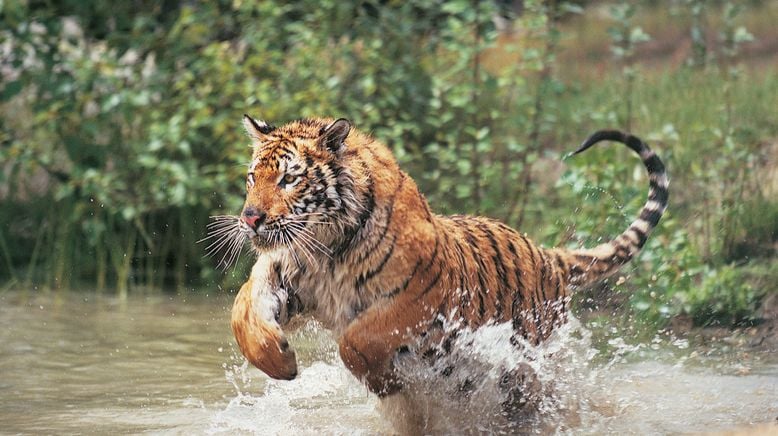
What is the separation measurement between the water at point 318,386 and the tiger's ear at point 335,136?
2.07 ft

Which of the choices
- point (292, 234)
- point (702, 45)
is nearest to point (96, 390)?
point (292, 234)

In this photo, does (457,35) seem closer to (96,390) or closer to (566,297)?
(566,297)

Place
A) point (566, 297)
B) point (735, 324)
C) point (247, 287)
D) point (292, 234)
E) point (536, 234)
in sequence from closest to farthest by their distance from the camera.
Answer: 1. point (292, 234)
2. point (247, 287)
3. point (566, 297)
4. point (735, 324)
5. point (536, 234)

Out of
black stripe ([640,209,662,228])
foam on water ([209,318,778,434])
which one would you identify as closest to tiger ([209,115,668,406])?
foam on water ([209,318,778,434])

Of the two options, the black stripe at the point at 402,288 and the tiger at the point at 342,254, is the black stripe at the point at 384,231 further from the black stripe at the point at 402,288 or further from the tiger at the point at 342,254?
the black stripe at the point at 402,288

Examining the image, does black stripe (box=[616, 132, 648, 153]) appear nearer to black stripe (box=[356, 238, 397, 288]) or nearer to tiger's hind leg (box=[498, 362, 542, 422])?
tiger's hind leg (box=[498, 362, 542, 422])

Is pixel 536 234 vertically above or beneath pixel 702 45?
beneath

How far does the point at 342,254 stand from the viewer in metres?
3.77

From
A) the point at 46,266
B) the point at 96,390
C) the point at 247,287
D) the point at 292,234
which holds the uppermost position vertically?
the point at 292,234

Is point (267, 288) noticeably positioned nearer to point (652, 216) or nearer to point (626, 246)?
point (626, 246)

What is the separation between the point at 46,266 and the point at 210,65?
4.78 feet

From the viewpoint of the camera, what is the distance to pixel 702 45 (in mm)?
7156

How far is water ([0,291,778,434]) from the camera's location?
4176mm

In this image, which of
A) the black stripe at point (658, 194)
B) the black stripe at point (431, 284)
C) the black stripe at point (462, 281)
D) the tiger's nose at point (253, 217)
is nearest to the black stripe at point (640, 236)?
the black stripe at point (658, 194)
